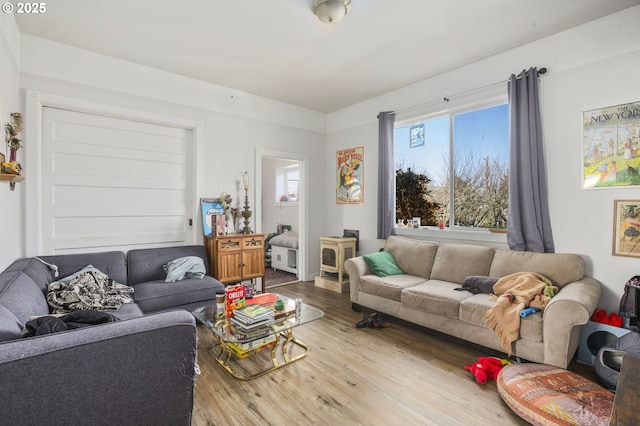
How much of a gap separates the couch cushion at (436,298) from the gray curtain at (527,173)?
2.66ft

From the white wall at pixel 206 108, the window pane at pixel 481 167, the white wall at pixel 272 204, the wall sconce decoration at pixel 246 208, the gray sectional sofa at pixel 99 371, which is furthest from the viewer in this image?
the white wall at pixel 272 204

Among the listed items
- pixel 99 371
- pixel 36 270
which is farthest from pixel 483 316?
pixel 36 270

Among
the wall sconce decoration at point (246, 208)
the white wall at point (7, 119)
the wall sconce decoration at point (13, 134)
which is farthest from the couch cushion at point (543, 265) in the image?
the wall sconce decoration at point (13, 134)

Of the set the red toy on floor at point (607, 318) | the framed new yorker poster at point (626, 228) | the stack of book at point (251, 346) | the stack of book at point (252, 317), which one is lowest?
the stack of book at point (251, 346)

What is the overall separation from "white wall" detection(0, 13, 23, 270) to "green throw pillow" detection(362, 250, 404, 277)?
3.31 meters

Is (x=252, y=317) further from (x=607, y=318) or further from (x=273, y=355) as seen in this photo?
(x=607, y=318)

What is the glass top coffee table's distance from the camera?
88.0 inches

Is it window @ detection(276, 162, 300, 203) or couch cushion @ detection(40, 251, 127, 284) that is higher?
window @ detection(276, 162, 300, 203)

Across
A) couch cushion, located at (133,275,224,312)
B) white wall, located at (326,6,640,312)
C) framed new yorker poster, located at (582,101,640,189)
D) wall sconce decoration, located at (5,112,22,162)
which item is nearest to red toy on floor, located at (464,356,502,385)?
white wall, located at (326,6,640,312)

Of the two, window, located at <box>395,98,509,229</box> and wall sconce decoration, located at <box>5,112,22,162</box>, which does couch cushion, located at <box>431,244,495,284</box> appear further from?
wall sconce decoration, located at <box>5,112,22,162</box>

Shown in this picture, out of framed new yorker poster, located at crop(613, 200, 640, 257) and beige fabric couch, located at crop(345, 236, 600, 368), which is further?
framed new yorker poster, located at crop(613, 200, 640, 257)

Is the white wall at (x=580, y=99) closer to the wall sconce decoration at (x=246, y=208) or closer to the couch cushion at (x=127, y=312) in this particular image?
the wall sconce decoration at (x=246, y=208)

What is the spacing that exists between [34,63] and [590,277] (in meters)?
5.49

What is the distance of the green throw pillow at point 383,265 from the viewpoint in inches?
141
